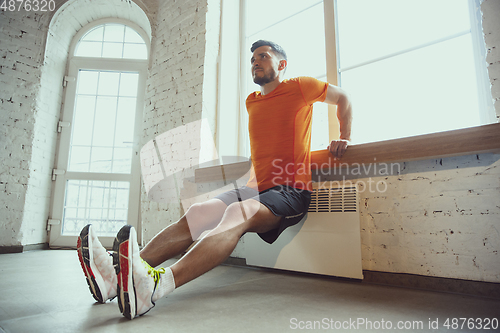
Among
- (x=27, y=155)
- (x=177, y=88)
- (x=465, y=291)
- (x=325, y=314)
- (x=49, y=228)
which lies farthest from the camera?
(x=49, y=228)

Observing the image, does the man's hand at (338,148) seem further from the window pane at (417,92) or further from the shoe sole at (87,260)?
the shoe sole at (87,260)

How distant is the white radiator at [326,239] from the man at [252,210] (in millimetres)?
148

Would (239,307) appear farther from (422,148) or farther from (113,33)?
(113,33)

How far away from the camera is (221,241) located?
1.11 m

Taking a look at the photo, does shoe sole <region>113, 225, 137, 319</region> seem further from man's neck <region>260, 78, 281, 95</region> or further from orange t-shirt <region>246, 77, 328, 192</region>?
man's neck <region>260, 78, 281, 95</region>

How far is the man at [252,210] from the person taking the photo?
0.94m

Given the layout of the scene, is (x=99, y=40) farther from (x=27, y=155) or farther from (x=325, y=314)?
(x=325, y=314)

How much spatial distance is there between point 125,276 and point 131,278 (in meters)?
0.02

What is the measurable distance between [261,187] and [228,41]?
1.88 m

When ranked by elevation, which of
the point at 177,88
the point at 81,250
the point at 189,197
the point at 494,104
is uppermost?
the point at 177,88

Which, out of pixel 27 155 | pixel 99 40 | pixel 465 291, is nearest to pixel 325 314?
pixel 465 291

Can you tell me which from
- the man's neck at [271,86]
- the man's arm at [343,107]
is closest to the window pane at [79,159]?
the man's neck at [271,86]

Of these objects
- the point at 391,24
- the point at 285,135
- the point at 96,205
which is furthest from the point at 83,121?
the point at 391,24

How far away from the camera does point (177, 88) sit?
111 inches
